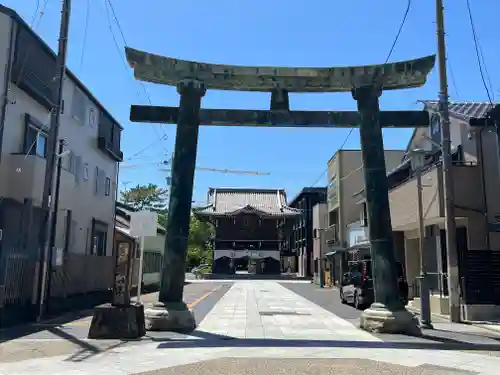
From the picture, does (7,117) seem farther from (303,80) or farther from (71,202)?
(303,80)

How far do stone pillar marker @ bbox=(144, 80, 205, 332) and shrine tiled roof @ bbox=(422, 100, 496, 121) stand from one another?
9.80m

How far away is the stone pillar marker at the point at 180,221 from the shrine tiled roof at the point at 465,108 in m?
9.80

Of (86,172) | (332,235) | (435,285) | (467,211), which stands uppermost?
(86,172)

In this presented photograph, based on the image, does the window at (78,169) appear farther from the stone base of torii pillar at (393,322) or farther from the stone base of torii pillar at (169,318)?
the stone base of torii pillar at (393,322)

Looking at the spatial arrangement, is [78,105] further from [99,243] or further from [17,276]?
[17,276]

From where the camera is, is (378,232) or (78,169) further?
(78,169)

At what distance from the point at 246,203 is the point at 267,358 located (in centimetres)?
5094

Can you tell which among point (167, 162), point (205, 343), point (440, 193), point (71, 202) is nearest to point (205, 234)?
point (167, 162)

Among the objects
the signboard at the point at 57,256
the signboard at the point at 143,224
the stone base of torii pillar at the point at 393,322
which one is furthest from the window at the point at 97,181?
the stone base of torii pillar at the point at 393,322

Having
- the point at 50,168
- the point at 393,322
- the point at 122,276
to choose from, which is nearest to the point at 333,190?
the point at 122,276

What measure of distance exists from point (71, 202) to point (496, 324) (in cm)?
1635

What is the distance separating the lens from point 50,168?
14336 millimetres

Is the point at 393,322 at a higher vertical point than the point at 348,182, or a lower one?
lower

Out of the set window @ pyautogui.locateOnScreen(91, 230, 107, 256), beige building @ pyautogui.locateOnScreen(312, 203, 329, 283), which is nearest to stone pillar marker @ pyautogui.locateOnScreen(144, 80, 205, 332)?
window @ pyautogui.locateOnScreen(91, 230, 107, 256)
